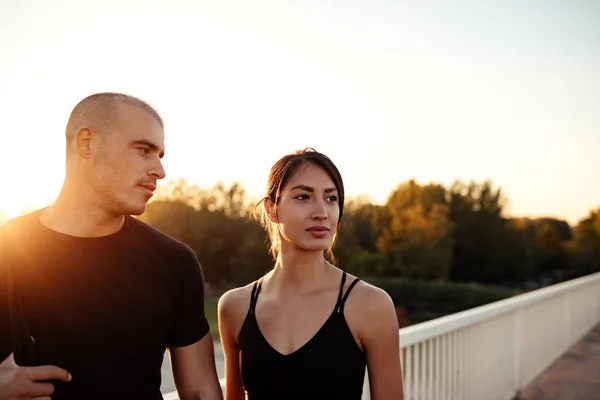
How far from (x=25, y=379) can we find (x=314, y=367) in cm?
86

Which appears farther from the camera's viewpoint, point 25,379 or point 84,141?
point 84,141

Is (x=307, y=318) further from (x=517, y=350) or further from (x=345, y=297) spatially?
(x=517, y=350)

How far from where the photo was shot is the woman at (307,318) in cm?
202

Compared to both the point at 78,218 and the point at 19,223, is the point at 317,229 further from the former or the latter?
the point at 19,223

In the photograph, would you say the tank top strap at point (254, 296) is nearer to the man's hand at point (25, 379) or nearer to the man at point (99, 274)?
the man at point (99, 274)

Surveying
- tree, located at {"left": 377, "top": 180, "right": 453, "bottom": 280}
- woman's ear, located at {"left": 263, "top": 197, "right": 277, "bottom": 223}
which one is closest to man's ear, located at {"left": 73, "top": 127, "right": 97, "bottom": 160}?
woman's ear, located at {"left": 263, "top": 197, "right": 277, "bottom": 223}

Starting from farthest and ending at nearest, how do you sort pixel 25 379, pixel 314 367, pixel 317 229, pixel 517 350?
pixel 517 350, pixel 317 229, pixel 314 367, pixel 25 379

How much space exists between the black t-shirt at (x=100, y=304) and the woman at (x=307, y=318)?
0.33m

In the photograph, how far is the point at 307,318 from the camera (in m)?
2.10

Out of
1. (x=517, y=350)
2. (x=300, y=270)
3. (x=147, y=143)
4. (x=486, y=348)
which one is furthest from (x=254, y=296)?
(x=517, y=350)

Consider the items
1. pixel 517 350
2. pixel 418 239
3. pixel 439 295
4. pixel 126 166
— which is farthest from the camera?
pixel 418 239

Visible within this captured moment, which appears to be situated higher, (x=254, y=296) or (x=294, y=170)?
(x=294, y=170)

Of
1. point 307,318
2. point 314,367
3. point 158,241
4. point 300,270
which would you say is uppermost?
point 158,241

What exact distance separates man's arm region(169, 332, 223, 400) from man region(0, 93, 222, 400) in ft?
0.20
